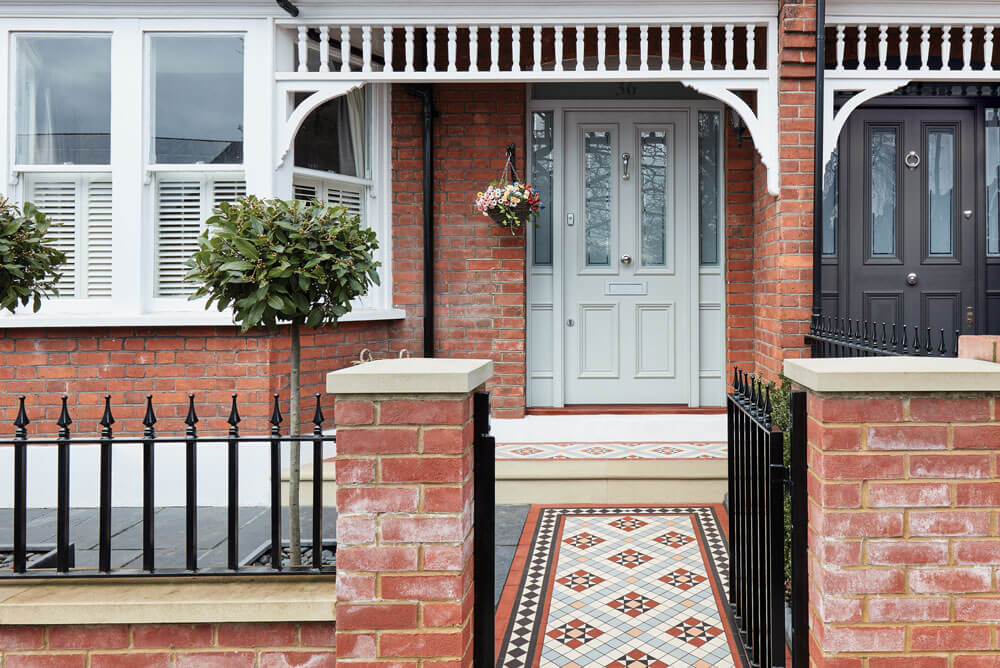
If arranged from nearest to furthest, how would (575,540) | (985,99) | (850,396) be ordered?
(850,396)
(575,540)
(985,99)

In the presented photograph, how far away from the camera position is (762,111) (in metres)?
5.20

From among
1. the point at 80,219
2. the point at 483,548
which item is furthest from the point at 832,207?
the point at 80,219

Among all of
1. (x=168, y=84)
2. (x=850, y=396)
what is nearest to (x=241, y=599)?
(x=850, y=396)

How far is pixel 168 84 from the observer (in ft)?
16.8

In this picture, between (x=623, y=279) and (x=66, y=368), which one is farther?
(x=623, y=279)

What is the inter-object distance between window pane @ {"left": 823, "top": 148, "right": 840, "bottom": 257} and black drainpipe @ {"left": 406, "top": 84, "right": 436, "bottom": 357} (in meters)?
3.23

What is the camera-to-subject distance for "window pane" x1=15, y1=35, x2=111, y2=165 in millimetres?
5082

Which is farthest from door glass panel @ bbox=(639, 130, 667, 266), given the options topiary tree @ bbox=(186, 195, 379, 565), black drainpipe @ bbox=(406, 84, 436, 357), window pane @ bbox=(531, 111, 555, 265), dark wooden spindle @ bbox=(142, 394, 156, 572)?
dark wooden spindle @ bbox=(142, 394, 156, 572)

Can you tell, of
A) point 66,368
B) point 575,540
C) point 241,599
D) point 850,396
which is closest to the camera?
point 850,396

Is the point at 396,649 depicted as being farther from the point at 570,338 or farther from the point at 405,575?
the point at 570,338

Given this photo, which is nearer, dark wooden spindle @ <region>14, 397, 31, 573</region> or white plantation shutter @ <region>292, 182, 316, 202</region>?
dark wooden spindle @ <region>14, 397, 31, 573</region>

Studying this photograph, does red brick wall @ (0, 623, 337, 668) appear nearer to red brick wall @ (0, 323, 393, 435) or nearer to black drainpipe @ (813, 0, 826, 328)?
red brick wall @ (0, 323, 393, 435)

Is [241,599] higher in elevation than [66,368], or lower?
lower

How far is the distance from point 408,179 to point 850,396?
4858 millimetres
